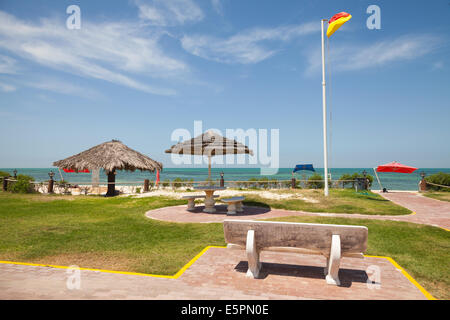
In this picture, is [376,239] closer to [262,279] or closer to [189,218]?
[262,279]

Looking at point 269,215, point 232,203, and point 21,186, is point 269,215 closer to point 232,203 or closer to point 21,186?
point 232,203

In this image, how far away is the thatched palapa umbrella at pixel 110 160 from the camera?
1549 cm

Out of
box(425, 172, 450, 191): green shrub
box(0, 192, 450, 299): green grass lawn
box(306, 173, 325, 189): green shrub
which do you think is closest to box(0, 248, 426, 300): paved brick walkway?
box(0, 192, 450, 299): green grass lawn

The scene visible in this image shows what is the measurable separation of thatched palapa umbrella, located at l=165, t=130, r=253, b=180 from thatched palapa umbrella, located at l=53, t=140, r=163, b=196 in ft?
22.5

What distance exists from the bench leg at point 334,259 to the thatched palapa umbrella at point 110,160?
1416 cm

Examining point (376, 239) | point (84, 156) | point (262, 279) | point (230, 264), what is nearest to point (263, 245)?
point (262, 279)

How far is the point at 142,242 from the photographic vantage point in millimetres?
5934

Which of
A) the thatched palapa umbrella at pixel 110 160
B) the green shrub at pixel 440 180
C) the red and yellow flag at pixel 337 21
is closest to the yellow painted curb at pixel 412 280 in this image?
the red and yellow flag at pixel 337 21

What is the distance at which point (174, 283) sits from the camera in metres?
3.62

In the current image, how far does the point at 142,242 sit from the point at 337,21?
549 inches

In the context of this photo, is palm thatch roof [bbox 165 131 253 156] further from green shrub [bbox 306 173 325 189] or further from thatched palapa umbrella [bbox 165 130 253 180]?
green shrub [bbox 306 173 325 189]

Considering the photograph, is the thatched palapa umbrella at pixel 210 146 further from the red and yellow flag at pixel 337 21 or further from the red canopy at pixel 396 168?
the red canopy at pixel 396 168

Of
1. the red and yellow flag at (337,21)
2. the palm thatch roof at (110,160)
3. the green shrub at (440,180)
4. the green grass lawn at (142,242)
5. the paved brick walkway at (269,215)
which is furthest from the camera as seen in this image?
the green shrub at (440,180)

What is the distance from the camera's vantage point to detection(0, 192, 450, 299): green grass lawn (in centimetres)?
446
